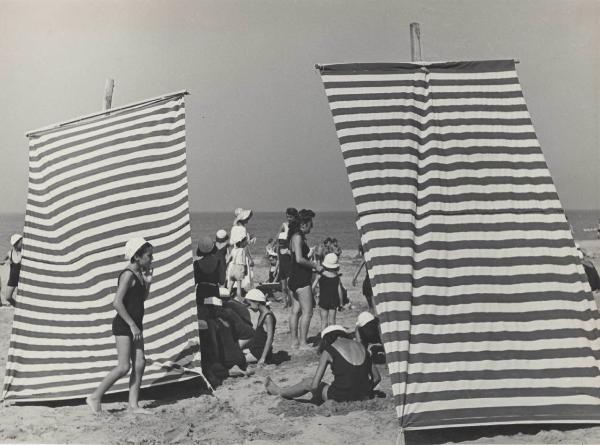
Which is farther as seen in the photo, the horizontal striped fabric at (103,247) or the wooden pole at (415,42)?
the horizontal striped fabric at (103,247)

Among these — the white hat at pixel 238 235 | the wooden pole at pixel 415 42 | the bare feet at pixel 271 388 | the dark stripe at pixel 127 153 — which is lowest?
the bare feet at pixel 271 388

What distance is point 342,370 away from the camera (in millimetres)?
5570

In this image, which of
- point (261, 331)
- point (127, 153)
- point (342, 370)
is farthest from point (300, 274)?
→ point (127, 153)

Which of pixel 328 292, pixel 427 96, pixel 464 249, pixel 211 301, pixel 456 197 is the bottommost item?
pixel 211 301

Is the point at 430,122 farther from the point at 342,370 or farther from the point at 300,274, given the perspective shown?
the point at 300,274

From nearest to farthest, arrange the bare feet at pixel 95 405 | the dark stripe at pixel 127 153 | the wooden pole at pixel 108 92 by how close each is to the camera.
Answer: the bare feet at pixel 95 405, the dark stripe at pixel 127 153, the wooden pole at pixel 108 92

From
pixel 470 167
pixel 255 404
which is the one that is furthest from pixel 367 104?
pixel 255 404

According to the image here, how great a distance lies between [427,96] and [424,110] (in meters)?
0.13

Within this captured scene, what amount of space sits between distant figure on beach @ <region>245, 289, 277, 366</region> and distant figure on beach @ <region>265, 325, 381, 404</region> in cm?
156

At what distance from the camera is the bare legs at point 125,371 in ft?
18.0

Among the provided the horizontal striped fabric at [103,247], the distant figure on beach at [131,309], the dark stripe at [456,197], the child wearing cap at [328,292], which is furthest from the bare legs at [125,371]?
the child wearing cap at [328,292]

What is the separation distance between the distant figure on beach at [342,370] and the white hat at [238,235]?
12.4ft

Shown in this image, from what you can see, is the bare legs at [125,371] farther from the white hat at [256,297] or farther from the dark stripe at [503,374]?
the dark stripe at [503,374]

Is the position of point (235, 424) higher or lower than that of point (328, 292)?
lower
